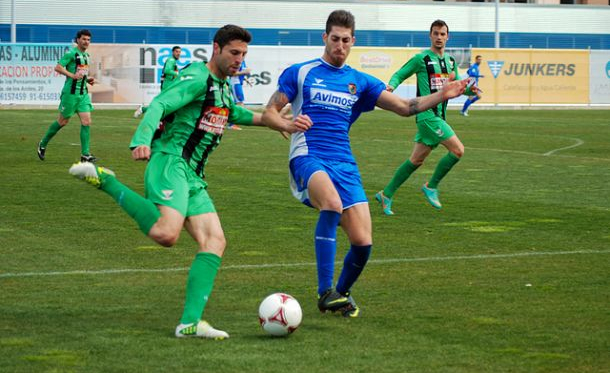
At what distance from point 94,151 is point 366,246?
14.6 metres

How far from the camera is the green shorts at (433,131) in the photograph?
13.4 meters

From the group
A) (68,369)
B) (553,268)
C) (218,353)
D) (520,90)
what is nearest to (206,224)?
(218,353)

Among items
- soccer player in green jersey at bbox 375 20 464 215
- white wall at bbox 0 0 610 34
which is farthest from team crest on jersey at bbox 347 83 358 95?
white wall at bbox 0 0 610 34

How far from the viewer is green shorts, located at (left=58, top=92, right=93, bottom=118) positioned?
19.3 meters

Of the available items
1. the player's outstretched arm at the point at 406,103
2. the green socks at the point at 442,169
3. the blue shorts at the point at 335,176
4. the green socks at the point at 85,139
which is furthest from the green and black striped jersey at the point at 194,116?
the green socks at the point at 85,139

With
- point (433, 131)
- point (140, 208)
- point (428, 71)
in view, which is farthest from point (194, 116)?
point (428, 71)

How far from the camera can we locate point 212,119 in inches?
280

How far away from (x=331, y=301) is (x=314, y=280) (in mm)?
1309

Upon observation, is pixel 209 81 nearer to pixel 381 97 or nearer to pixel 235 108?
pixel 235 108

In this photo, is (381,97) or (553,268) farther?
(553,268)

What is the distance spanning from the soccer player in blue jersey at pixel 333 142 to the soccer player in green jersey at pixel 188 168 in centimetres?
65

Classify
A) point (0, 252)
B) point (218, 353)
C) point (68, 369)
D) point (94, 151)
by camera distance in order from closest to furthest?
point (68, 369) < point (218, 353) < point (0, 252) < point (94, 151)

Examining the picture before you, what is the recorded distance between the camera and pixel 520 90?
149 ft

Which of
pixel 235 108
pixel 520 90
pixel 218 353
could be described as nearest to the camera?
pixel 218 353
